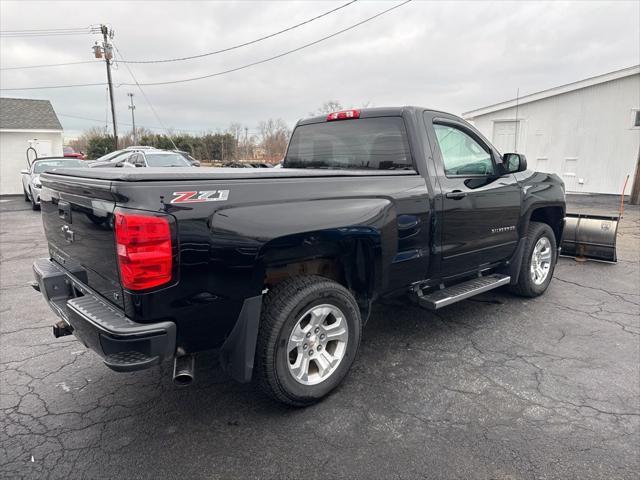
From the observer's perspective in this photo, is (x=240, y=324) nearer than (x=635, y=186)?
Yes

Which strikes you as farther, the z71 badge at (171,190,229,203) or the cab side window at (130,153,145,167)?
the cab side window at (130,153,145,167)

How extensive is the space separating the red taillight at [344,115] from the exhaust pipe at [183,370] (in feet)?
8.77

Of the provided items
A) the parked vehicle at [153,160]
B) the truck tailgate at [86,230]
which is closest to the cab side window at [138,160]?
the parked vehicle at [153,160]

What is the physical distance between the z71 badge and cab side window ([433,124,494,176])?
A: 221cm

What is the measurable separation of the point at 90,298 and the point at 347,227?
5.48 ft

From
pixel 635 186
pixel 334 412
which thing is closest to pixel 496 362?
pixel 334 412

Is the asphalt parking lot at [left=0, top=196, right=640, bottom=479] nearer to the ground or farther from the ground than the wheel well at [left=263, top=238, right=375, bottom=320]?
nearer to the ground

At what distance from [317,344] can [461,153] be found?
2377mm

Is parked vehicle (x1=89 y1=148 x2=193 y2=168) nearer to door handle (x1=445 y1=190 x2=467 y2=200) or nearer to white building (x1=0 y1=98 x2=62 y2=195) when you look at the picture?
white building (x1=0 y1=98 x2=62 y2=195)

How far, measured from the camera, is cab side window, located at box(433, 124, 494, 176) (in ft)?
12.9

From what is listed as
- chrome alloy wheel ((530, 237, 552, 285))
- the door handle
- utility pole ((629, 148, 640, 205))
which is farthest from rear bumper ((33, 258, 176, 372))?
utility pole ((629, 148, 640, 205))

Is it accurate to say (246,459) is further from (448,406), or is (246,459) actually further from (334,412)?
(448,406)

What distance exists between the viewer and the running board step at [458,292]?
371 cm

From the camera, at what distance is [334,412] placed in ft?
9.65
